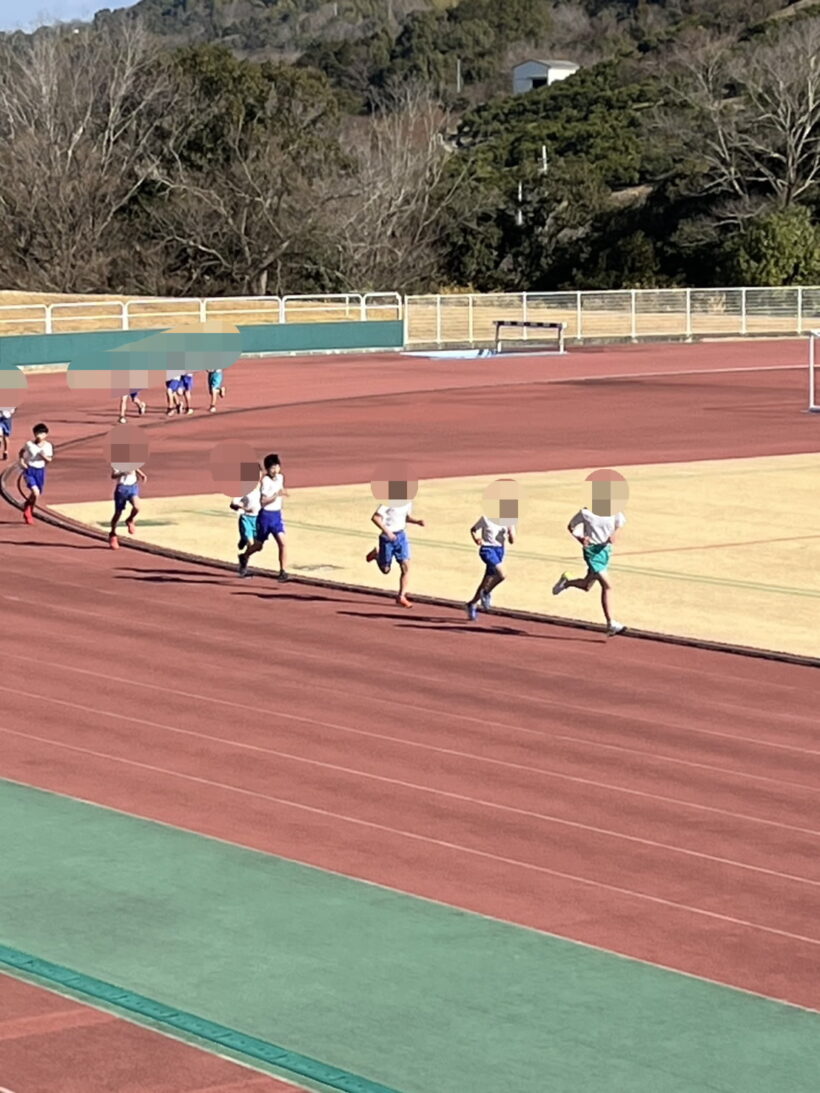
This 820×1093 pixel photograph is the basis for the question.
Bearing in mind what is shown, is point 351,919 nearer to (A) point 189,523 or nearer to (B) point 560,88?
(A) point 189,523

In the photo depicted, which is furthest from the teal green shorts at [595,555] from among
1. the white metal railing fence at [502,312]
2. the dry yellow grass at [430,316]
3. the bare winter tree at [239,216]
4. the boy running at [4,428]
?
the bare winter tree at [239,216]

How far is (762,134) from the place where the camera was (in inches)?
3460

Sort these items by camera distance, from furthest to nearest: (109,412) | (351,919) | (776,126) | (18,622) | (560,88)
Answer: (560,88), (776,126), (109,412), (18,622), (351,919)

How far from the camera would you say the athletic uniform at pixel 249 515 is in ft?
72.6

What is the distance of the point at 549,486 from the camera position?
31656mm

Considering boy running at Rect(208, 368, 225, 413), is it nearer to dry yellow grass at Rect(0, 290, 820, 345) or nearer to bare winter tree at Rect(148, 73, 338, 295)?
dry yellow grass at Rect(0, 290, 820, 345)

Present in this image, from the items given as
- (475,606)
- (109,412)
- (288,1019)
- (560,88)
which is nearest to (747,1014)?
(288,1019)

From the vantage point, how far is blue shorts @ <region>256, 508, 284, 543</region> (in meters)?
22.0

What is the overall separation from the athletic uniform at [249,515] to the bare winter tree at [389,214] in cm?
5774

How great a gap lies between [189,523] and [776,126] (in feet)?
210

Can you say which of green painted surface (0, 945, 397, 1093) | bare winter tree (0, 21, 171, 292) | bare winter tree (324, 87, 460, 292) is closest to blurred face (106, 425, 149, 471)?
green painted surface (0, 945, 397, 1093)

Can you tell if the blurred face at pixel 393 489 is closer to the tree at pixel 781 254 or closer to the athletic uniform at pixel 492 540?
the athletic uniform at pixel 492 540

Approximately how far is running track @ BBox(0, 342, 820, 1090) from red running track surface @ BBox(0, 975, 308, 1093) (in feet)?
0.76

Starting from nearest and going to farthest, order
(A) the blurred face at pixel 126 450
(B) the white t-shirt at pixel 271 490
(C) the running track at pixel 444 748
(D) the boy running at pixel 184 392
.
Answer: (C) the running track at pixel 444 748 → (B) the white t-shirt at pixel 271 490 → (A) the blurred face at pixel 126 450 → (D) the boy running at pixel 184 392
